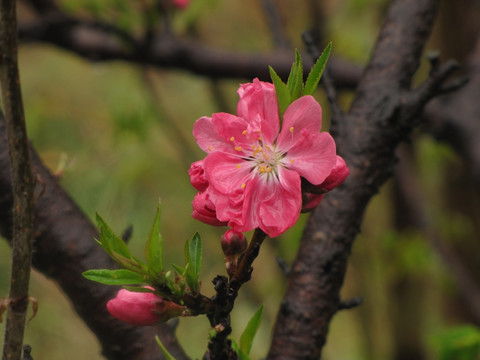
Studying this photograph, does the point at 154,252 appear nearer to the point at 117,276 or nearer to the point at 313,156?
the point at 117,276

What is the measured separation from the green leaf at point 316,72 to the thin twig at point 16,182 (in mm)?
209

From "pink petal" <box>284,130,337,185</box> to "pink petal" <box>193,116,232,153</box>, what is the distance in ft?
0.20

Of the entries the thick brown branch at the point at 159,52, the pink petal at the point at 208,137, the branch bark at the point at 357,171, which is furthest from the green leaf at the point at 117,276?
the thick brown branch at the point at 159,52

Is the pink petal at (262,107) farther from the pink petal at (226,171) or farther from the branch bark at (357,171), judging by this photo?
the branch bark at (357,171)

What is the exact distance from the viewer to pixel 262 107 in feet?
1.43

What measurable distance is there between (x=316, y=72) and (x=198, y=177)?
0.43 feet

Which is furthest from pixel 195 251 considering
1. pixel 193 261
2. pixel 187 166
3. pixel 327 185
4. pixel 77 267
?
pixel 187 166

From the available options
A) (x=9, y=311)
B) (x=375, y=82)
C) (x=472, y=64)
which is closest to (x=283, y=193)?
(x=9, y=311)

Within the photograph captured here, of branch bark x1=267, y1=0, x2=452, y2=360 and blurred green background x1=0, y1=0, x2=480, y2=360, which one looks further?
blurred green background x1=0, y1=0, x2=480, y2=360

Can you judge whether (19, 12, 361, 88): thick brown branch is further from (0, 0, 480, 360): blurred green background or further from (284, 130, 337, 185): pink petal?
(284, 130, 337, 185): pink petal

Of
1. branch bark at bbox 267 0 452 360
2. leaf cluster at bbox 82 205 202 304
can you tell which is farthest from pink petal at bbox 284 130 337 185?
branch bark at bbox 267 0 452 360

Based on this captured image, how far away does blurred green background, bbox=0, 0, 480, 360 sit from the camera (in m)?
1.93

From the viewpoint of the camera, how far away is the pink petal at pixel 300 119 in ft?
1.34

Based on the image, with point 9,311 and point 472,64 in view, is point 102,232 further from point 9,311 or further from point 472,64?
point 472,64
